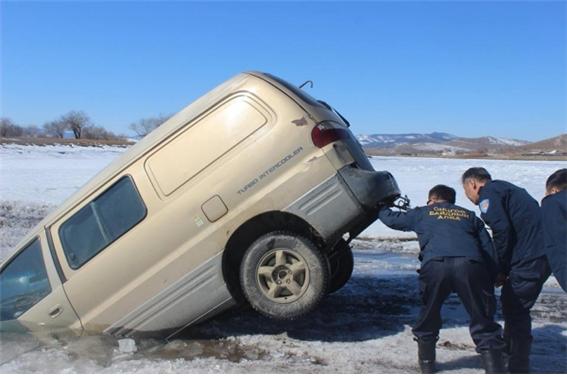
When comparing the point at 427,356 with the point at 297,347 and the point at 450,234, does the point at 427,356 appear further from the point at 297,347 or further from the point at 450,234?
the point at 297,347

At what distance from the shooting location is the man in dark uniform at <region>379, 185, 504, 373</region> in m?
3.83

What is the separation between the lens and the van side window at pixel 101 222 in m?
4.51

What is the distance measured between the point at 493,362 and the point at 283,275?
1624 millimetres

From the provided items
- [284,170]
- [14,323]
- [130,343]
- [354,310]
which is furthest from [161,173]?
[354,310]

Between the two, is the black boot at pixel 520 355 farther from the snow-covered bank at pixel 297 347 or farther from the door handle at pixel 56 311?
the door handle at pixel 56 311

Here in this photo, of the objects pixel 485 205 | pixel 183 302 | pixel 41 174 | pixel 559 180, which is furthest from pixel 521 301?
pixel 41 174

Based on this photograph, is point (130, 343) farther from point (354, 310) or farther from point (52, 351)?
point (354, 310)

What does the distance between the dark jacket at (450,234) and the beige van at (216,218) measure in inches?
17.9

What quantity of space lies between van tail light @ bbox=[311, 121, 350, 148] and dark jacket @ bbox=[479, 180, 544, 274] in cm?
120

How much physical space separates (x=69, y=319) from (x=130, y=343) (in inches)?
22.9

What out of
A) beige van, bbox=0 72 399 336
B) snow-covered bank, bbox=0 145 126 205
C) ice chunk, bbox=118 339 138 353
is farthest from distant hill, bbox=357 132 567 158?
snow-covered bank, bbox=0 145 126 205

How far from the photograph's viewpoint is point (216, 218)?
4.35 meters

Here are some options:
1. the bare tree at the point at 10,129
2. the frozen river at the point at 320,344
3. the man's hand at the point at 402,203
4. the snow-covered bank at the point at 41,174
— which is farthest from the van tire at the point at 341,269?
the bare tree at the point at 10,129

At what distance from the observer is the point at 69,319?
4.61 meters
